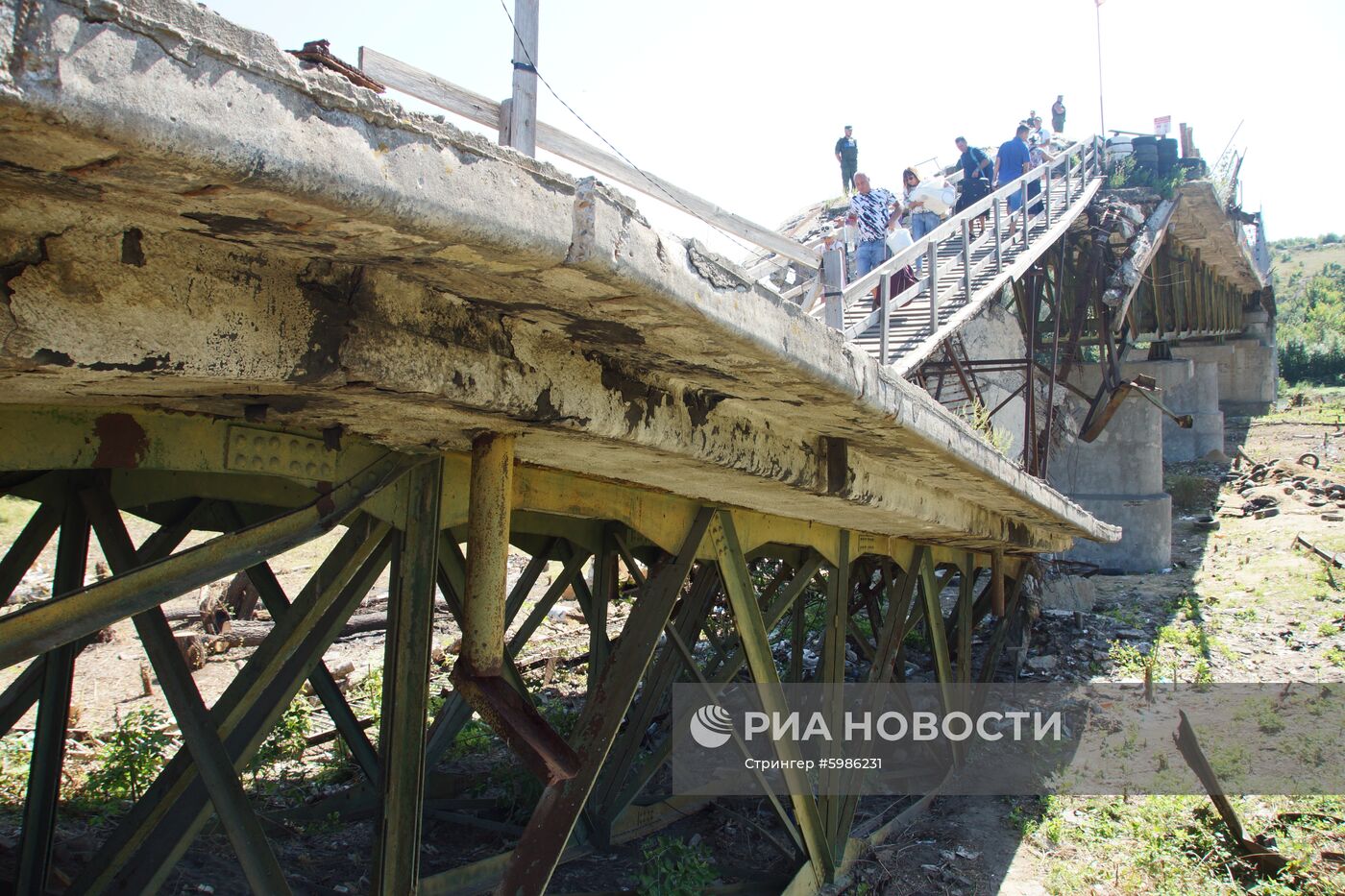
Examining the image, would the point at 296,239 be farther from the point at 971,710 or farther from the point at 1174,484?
the point at 1174,484

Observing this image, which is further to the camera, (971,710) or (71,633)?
(971,710)

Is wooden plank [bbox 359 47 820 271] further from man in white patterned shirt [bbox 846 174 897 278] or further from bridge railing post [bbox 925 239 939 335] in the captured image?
man in white patterned shirt [bbox 846 174 897 278]

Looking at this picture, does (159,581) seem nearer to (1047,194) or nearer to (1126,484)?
(1047,194)

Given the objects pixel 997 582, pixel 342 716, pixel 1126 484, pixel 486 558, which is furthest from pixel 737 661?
pixel 1126 484

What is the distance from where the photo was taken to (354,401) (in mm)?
2121

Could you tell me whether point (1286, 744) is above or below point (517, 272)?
below

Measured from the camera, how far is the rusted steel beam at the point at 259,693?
111 inches

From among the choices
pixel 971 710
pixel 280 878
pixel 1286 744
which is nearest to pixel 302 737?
pixel 280 878

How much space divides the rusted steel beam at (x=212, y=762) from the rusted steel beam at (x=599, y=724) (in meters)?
0.69

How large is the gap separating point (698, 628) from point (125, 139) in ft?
19.8

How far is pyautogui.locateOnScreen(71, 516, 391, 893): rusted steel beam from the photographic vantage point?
2812mm

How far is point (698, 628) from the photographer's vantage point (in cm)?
692

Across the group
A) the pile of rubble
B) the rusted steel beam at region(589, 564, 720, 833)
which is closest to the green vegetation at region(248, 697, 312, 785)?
the rusted steel beam at region(589, 564, 720, 833)

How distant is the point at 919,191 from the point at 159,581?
1074cm
